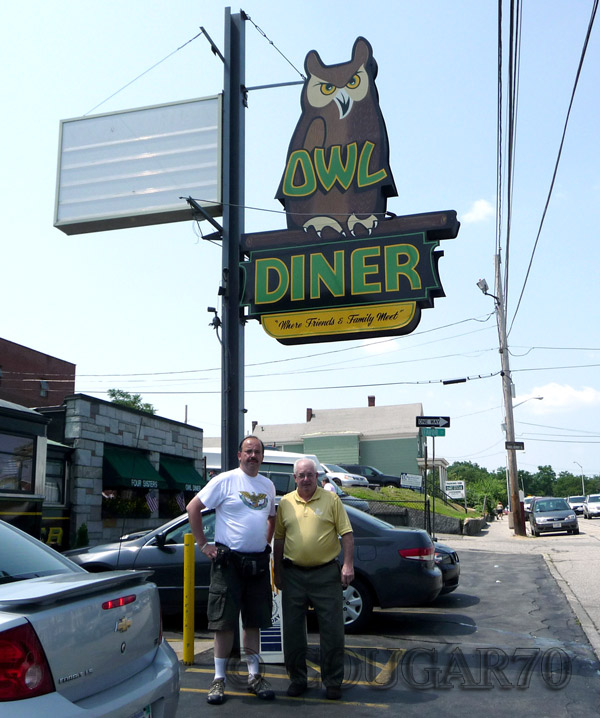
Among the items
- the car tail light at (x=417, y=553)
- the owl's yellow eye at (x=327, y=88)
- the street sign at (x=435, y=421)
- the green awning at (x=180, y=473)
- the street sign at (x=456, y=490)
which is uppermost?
the owl's yellow eye at (x=327, y=88)

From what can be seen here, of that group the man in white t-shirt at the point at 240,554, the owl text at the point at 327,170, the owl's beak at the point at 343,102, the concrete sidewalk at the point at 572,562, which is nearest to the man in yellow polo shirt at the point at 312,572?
the man in white t-shirt at the point at 240,554


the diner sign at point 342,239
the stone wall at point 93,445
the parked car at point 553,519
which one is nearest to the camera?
the diner sign at point 342,239

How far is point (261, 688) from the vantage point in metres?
5.27

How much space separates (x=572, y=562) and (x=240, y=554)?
490 inches

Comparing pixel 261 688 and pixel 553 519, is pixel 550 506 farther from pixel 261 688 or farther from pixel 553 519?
pixel 261 688

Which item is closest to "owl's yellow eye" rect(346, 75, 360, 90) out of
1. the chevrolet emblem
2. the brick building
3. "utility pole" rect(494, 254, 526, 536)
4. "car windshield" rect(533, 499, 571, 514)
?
the chevrolet emblem

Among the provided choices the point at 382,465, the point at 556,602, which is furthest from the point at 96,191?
the point at 382,465

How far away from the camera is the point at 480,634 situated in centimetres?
770

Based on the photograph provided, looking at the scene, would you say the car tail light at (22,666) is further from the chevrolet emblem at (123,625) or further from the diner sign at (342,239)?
the diner sign at (342,239)

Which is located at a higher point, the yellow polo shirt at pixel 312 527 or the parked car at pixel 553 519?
the yellow polo shirt at pixel 312 527

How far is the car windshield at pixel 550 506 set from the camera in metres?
27.2

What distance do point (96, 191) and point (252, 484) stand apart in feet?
23.9

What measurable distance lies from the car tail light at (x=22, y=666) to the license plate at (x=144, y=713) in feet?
1.98

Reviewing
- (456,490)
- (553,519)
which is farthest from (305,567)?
(456,490)
